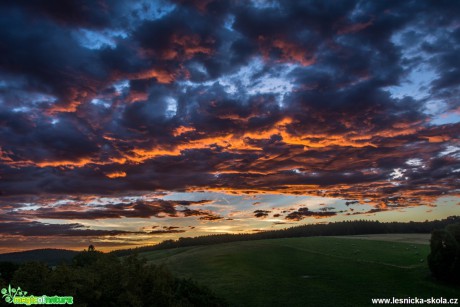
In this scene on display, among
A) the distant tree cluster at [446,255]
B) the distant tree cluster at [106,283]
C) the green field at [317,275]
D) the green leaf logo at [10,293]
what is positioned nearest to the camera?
the green leaf logo at [10,293]

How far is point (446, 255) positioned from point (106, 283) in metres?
57.8

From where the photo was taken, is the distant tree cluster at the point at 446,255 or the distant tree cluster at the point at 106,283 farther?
the distant tree cluster at the point at 446,255

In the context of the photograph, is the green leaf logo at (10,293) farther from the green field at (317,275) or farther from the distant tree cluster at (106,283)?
the green field at (317,275)

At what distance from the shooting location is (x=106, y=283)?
476 inches

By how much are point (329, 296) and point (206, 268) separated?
113ft

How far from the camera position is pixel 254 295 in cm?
4750

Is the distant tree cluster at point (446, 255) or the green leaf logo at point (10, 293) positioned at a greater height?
the green leaf logo at point (10, 293)

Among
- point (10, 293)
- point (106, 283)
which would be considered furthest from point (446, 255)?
point (10, 293)

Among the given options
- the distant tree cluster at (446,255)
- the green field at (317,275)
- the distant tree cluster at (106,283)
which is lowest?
the green field at (317,275)

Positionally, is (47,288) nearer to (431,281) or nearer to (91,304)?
(91,304)

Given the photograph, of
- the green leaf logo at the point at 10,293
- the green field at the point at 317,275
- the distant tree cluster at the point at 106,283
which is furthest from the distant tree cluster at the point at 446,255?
the green leaf logo at the point at 10,293

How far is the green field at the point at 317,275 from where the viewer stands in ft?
149

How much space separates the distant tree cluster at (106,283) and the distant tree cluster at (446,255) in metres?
51.4

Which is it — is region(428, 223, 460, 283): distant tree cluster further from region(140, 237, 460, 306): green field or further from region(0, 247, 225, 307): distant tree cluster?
region(0, 247, 225, 307): distant tree cluster
